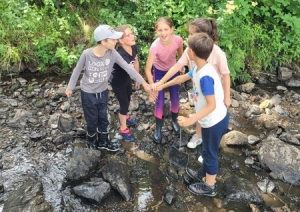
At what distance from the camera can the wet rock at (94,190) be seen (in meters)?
3.84

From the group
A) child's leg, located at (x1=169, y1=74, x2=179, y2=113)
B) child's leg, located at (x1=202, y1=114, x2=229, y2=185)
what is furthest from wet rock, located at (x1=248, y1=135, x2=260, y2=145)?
child's leg, located at (x1=202, y1=114, x2=229, y2=185)

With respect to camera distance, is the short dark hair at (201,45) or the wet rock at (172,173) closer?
the short dark hair at (201,45)

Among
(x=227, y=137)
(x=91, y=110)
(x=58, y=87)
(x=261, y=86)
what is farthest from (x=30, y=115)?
(x=261, y=86)

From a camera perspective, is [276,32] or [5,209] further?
[276,32]

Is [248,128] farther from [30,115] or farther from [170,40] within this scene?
[30,115]

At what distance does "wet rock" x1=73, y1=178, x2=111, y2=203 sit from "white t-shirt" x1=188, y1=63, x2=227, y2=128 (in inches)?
59.5

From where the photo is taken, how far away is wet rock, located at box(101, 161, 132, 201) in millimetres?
3963

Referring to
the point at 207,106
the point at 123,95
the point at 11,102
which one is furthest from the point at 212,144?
the point at 11,102

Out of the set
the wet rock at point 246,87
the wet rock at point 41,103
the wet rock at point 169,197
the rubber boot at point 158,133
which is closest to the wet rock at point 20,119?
the wet rock at point 41,103

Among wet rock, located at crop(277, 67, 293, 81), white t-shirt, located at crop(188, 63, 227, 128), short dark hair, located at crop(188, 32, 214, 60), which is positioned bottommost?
wet rock, located at crop(277, 67, 293, 81)

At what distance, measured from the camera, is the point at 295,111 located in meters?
6.14

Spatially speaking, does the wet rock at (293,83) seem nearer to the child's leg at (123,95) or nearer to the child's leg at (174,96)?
the child's leg at (174,96)

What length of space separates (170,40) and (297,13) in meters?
4.43

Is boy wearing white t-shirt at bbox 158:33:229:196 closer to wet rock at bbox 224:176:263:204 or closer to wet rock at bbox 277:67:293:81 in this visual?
wet rock at bbox 224:176:263:204
